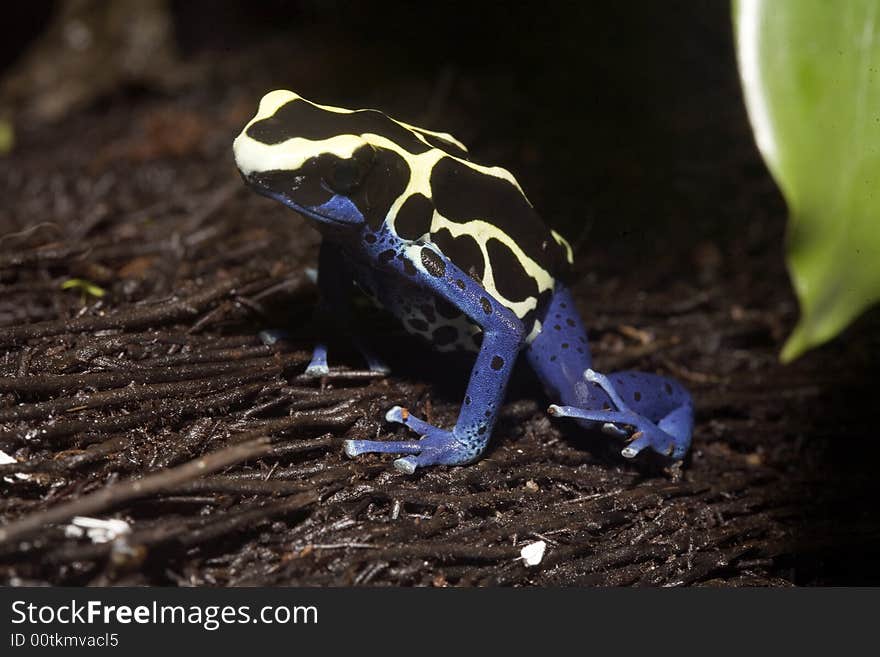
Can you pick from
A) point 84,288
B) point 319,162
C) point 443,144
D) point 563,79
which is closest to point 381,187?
point 319,162

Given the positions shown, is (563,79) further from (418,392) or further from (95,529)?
(95,529)

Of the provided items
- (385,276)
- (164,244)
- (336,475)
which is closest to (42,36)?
(164,244)

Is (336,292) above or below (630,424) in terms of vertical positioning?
above

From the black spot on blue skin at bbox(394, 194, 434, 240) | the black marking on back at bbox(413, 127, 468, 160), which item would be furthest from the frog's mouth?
the black marking on back at bbox(413, 127, 468, 160)

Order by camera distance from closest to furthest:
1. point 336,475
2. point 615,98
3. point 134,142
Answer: point 336,475
point 615,98
point 134,142

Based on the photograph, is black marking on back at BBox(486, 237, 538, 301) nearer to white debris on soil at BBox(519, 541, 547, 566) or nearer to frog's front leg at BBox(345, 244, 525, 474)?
frog's front leg at BBox(345, 244, 525, 474)

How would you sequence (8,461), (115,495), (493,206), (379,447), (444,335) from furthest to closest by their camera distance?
(444,335)
(493,206)
(379,447)
(8,461)
(115,495)

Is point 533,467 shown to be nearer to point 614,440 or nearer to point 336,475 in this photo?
point 614,440

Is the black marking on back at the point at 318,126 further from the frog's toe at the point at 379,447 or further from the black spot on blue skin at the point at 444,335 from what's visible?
the frog's toe at the point at 379,447
